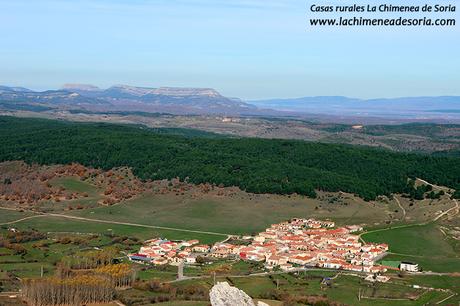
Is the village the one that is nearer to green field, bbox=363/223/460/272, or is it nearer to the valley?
the valley

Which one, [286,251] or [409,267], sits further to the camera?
[286,251]

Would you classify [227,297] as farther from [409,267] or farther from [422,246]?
[422,246]

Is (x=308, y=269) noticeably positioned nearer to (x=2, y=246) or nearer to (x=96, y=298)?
(x=96, y=298)

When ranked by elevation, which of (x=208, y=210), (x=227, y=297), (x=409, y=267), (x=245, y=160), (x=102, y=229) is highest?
(x=227, y=297)

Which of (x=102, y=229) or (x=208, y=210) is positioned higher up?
(x=208, y=210)

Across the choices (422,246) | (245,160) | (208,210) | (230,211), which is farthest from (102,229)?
(422,246)

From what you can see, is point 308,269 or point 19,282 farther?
point 308,269

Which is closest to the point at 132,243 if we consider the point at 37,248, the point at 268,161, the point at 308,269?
the point at 37,248
